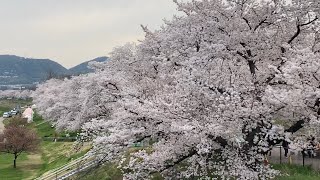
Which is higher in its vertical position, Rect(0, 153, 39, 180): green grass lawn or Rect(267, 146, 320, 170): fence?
Rect(267, 146, 320, 170): fence

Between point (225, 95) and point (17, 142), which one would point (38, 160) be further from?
point (225, 95)

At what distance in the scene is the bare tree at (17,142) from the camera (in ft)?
151

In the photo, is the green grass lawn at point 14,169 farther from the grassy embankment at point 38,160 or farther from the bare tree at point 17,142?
the bare tree at point 17,142

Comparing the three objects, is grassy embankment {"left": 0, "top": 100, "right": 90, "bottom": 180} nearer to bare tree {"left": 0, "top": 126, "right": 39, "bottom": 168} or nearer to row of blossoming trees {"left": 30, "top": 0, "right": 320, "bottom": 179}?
bare tree {"left": 0, "top": 126, "right": 39, "bottom": 168}

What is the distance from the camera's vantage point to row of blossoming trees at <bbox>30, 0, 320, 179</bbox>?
13.7m

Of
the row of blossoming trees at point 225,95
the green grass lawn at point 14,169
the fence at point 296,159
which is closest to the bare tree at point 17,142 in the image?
the green grass lawn at point 14,169

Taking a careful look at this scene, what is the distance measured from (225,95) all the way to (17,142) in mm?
36353

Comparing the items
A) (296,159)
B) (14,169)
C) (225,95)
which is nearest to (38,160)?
(14,169)

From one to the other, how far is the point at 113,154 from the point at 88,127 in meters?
1.65

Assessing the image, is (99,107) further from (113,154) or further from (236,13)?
(236,13)

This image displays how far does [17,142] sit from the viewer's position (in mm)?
46062

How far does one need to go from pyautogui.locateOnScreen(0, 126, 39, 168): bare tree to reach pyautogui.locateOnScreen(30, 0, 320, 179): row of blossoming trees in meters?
30.4

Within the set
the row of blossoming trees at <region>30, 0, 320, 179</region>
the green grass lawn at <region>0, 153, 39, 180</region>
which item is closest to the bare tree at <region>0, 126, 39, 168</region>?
the green grass lawn at <region>0, 153, 39, 180</region>

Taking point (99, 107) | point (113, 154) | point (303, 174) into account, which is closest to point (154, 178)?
point (113, 154)
